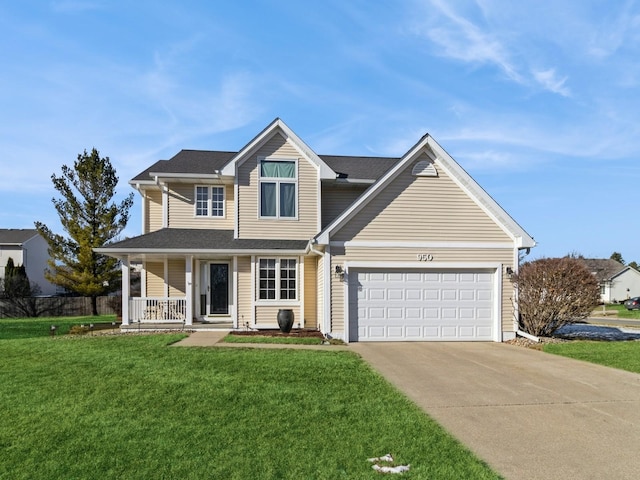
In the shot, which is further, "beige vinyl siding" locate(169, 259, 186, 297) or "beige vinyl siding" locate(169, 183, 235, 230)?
"beige vinyl siding" locate(169, 183, 235, 230)

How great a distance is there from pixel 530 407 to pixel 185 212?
47.3 feet

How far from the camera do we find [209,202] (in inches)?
727

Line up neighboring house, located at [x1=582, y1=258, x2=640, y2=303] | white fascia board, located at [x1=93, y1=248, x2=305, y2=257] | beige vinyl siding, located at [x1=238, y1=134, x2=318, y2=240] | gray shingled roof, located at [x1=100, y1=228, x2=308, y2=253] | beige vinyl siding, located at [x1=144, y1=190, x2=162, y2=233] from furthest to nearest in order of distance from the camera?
1. neighboring house, located at [x1=582, y1=258, x2=640, y2=303]
2. beige vinyl siding, located at [x1=144, y1=190, x2=162, y2=233]
3. beige vinyl siding, located at [x1=238, y1=134, x2=318, y2=240]
4. gray shingled roof, located at [x1=100, y1=228, x2=308, y2=253]
5. white fascia board, located at [x1=93, y1=248, x2=305, y2=257]

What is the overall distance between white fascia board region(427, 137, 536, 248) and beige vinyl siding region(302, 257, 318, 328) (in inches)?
215

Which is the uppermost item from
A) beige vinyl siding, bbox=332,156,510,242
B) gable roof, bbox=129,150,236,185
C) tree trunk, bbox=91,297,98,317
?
→ gable roof, bbox=129,150,236,185

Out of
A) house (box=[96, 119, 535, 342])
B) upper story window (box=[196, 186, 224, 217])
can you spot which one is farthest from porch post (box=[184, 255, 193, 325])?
upper story window (box=[196, 186, 224, 217])

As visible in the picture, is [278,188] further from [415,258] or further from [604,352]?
[604,352]

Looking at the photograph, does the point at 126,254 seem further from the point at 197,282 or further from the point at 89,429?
the point at 89,429

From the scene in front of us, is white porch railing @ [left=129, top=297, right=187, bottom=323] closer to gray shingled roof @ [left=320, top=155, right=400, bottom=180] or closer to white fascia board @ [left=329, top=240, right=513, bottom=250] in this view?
white fascia board @ [left=329, top=240, right=513, bottom=250]

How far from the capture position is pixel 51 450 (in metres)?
5.18

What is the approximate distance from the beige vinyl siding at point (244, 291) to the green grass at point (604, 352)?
9.43 m

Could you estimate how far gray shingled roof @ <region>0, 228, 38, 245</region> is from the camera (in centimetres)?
4362

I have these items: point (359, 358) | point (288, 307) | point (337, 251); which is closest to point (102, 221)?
point (288, 307)

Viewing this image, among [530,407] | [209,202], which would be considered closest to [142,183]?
[209,202]
